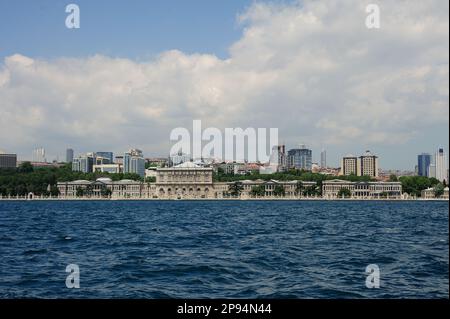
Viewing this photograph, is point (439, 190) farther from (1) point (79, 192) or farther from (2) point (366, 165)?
(1) point (79, 192)

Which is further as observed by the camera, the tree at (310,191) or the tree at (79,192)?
the tree at (79,192)

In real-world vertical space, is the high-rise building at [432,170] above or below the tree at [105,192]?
above

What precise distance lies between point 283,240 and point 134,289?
31.4 ft

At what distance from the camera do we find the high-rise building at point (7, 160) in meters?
142

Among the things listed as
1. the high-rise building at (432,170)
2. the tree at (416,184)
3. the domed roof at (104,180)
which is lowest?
the tree at (416,184)

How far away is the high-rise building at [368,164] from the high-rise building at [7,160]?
8939 centimetres

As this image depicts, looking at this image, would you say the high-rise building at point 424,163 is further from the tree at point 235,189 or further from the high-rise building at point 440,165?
the tree at point 235,189

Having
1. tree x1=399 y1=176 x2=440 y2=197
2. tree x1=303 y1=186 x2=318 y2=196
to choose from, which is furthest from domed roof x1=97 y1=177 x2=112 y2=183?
tree x1=399 y1=176 x2=440 y2=197

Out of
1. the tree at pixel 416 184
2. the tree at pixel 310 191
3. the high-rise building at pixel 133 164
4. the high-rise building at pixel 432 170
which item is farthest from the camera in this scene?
the high-rise building at pixel 133 164

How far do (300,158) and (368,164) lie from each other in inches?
909

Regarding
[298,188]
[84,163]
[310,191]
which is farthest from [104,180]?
[310,191]

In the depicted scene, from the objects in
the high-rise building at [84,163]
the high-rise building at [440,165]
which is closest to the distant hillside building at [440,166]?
the high-rise building at [440,165]
